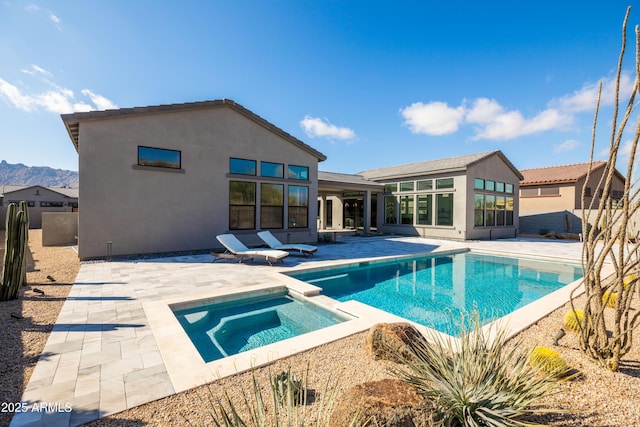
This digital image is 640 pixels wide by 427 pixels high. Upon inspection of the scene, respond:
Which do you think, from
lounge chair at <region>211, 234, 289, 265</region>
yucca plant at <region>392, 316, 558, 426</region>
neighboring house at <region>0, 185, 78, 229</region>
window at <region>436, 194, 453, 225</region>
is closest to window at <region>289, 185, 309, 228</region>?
lounge chair at <region>211, 234, 289, 265</region>

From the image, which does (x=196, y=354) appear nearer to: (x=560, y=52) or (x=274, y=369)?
(x=274, y=369)

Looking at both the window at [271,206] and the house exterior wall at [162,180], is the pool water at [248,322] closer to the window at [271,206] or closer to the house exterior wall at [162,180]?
the house exterior wall at [162,180]

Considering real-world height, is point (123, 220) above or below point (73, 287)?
above

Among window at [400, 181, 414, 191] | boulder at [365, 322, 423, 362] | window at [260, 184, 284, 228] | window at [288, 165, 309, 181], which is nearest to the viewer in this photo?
boulder at [365, 322, 423, 362]

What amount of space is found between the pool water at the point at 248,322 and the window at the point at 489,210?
17.1 meters

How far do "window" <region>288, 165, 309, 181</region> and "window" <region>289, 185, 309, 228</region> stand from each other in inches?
19.1

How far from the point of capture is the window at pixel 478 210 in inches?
713

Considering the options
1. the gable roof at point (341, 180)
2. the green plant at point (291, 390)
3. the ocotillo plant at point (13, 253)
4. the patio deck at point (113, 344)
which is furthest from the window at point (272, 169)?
the green plant at point (291, 390)

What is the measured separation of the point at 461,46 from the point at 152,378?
60.7 feet

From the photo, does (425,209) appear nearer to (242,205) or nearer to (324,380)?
(242,205)

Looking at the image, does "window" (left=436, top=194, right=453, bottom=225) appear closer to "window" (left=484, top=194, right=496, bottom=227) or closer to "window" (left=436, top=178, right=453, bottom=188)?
"window" (left=436, top=178, right=453, bottom=188)

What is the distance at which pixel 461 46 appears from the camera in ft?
48.9

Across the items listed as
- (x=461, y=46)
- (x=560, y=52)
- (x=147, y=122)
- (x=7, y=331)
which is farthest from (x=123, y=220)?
(x=560, y=52)

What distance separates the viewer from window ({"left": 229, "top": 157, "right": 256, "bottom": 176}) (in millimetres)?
12797
